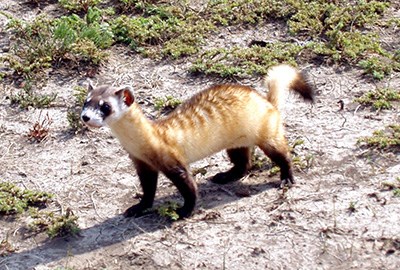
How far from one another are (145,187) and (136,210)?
19cm

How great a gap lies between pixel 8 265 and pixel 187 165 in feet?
4.70

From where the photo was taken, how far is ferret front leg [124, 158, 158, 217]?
6.53 meters

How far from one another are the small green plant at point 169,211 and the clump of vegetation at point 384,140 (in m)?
1.74

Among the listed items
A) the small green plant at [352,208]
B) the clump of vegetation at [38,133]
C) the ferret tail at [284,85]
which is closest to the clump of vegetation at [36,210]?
the clump of vegetation at [38,133]

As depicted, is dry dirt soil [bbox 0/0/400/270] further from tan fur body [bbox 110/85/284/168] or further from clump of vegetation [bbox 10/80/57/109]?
tan fur body [bbox 110/85/284/168]

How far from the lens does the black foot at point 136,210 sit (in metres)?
6.62

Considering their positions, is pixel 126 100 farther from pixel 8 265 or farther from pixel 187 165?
pixel 8 265

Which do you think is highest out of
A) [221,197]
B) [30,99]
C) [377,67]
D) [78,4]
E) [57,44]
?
[78,4]

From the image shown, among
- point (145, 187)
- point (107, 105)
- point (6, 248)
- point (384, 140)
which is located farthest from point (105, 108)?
point (384, 140)

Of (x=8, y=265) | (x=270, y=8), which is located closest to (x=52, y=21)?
(x=270, y=8)

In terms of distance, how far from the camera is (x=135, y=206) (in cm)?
666

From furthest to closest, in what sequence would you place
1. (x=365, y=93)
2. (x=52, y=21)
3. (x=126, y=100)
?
1. (x=52, y=21)
2. (x=365, y=93)
3. (x=126, y=100)

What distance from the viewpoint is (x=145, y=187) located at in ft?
21.6

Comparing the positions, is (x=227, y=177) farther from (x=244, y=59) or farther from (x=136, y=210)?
(x=244, y=59)
